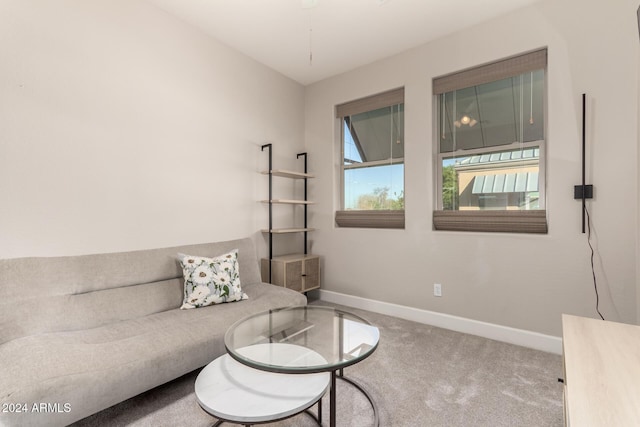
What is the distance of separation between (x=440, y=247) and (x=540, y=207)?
33.9 inches

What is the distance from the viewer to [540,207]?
2.45 metres

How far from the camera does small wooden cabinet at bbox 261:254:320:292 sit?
3.13m

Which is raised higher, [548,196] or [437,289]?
[548,196]

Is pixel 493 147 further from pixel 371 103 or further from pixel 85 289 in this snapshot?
pixel 85 289

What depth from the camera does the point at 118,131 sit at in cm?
222

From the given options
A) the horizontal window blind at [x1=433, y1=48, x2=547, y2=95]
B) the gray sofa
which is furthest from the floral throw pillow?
the horizontal window blind at [x1=433, y1=48, x2=547, y2=95]

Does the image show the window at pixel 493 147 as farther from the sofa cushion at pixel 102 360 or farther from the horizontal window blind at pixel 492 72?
the sofa cushion at pixel 102 360

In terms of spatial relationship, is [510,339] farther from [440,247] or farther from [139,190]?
[139,190]

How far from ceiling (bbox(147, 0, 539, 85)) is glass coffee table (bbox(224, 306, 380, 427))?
7.44 ft

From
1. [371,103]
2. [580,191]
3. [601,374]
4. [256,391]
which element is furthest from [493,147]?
[256,391]

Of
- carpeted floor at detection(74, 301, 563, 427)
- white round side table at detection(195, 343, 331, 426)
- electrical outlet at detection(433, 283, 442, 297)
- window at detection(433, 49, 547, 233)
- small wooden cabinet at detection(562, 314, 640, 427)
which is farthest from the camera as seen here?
electrical outlet at detection(433, 283, 442, 297)

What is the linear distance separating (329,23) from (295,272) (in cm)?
243

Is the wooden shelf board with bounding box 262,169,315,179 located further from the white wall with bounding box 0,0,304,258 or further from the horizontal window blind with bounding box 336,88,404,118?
the horizontal window blind with bounding box 336,88,404,118

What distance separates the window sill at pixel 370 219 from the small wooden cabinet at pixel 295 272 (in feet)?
1.83
